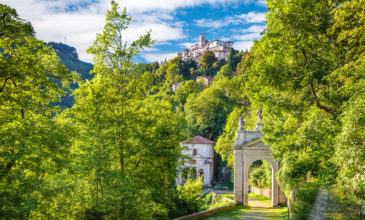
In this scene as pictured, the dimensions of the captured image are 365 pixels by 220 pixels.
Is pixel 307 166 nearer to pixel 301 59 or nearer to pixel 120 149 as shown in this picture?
pixel 301 59

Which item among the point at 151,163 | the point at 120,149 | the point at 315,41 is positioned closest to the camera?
the point at 315,41

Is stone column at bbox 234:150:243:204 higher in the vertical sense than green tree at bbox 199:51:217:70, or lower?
lower

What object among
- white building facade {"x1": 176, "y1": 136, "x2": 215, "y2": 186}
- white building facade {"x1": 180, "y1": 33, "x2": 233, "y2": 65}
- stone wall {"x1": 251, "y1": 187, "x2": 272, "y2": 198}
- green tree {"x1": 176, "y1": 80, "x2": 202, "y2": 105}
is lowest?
stone wall {"x1": 251, "y1": 187, "x2": 272, "y2": 198}

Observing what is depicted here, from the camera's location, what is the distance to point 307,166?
12.5 m

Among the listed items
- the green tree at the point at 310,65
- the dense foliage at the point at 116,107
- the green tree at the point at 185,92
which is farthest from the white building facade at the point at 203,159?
the green tree at the point at 310,65

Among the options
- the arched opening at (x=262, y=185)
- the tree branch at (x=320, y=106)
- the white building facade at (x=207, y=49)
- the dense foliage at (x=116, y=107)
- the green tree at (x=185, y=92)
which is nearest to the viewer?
the dense foliage at (x=116, y=107)

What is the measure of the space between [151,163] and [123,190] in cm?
355

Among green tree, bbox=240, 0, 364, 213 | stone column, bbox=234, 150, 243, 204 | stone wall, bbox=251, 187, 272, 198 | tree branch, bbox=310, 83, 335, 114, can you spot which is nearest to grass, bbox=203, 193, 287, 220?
stone column, bbox=234, 150, 243, 204

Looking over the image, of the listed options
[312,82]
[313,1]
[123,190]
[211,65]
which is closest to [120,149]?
[123,190]

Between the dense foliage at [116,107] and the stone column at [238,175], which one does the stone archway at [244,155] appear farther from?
the dense foliage at [116,107]

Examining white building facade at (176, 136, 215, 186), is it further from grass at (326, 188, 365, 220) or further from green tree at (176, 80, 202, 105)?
grass at (326, 188, 365, 220)

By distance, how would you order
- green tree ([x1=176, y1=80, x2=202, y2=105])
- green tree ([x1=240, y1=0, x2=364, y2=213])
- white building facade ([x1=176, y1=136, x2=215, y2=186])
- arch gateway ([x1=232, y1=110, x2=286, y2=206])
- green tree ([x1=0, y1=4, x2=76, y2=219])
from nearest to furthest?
green tree ([x1=0, y1=4, x2=76, y2=219]) → green tree ([x1=240, y1=0, x2=364, y2=213]) → arch gateway ([x1=232, y1=110, x2=286, y2=206]) → white building facade ([x1=176, y1=136, x2=215, y2=186]) → green tree ([x1=176, y1=80, x2=202, y2=105])

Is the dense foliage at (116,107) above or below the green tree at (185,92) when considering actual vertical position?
below

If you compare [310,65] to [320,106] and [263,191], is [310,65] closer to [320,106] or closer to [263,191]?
[320,106]
